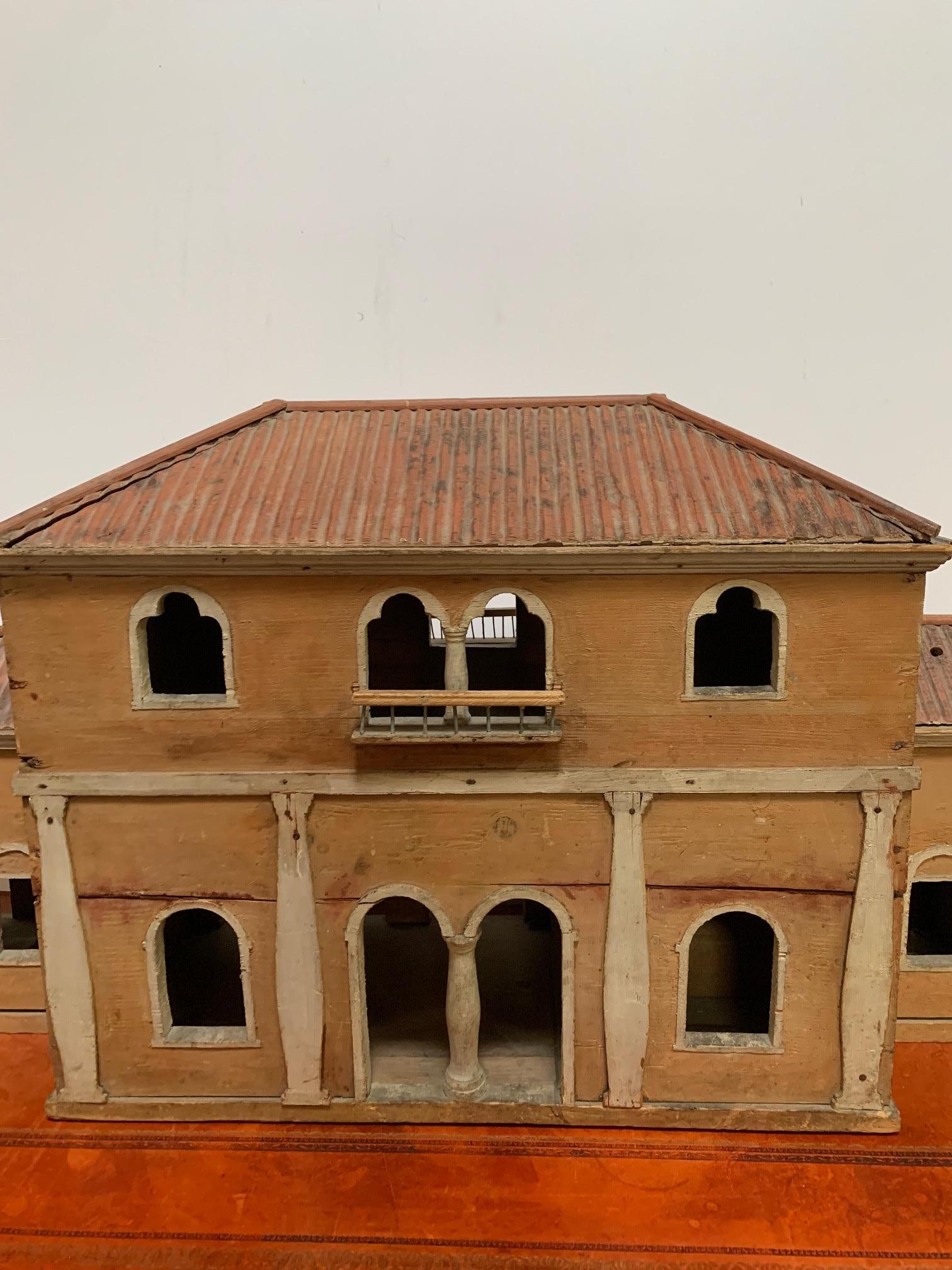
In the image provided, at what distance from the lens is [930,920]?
31.8ft

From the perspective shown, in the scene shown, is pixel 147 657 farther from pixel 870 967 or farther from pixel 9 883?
pixel 870 967

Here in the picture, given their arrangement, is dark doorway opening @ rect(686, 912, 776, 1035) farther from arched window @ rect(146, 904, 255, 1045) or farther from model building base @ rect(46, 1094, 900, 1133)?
arched window @ rect(146, 904, 255, 1045)

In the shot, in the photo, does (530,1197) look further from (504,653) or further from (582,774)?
(504,653)

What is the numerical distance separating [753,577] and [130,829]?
6.27m

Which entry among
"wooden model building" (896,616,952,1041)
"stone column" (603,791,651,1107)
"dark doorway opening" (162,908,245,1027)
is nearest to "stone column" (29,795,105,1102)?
"dark doorway opening" (162,908,245,1027)

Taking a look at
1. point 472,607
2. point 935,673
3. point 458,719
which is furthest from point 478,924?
point 935,673

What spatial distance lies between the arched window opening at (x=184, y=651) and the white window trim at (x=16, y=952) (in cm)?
252

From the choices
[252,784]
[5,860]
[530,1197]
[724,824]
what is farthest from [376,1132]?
[5,860]

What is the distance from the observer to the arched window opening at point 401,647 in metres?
9.71

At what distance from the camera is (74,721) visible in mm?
7250

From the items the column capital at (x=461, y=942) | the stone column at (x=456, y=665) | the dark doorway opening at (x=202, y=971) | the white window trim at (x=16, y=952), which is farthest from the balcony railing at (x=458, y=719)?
the white window trim at (x=16, y=952)

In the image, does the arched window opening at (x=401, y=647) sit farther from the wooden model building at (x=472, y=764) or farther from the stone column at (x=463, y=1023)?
the stone column at (x=463, y=1023)

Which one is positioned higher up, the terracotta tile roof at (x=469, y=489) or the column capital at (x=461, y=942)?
the terracotta tile roof at (x=469, y=489)

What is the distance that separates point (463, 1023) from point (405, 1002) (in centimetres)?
179
